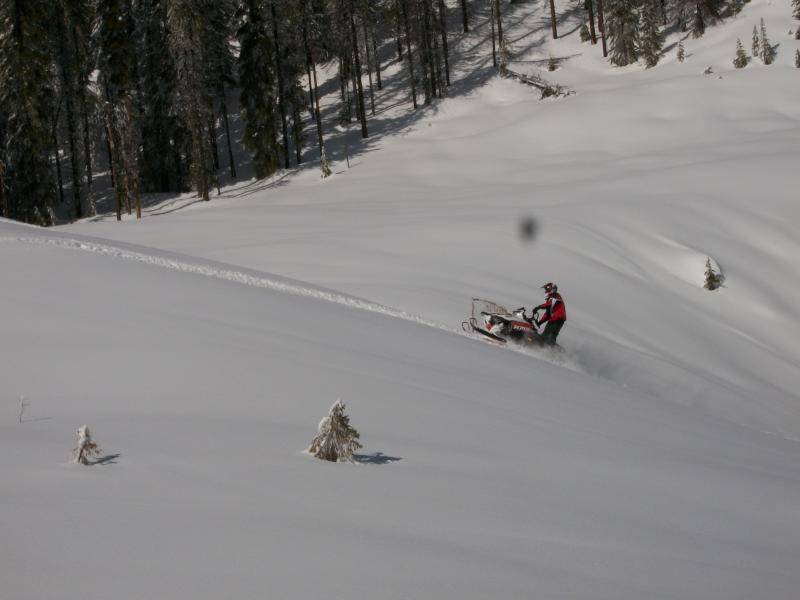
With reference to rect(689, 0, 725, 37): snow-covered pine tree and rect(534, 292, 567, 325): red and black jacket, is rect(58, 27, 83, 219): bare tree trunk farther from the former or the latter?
rect(689, 0, 725, 37): snow-covered pine tree

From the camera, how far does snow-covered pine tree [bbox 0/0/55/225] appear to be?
3756 cm

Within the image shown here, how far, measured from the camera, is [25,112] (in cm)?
3772

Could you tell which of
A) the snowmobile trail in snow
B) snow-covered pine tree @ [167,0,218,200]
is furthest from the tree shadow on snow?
snow-covered pine tree @ [167,0,218,200]

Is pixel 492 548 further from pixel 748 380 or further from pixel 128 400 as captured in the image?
pixel 748 380

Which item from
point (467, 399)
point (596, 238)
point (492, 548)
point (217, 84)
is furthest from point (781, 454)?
point (217, 84)

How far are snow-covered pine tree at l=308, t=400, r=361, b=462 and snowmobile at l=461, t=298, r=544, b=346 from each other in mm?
8735

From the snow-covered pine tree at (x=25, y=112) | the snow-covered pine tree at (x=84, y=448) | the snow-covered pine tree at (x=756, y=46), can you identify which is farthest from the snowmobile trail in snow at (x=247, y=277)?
the snow-covered pine tree at (x=756, y=46)

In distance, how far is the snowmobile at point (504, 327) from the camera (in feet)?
48.7

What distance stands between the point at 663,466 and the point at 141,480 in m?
5.29

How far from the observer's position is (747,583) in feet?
17.1

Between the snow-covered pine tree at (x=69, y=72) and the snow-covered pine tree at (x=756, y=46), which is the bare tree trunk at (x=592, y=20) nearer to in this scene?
the snow-covered pine tree at (x=756, y=46)

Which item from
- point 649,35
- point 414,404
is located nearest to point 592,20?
point 649,35

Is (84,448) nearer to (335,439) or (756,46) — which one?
(335,439)

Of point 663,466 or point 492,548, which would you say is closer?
point 492,548
